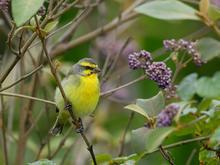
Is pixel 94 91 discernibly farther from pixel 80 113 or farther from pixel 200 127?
pixel 200 127

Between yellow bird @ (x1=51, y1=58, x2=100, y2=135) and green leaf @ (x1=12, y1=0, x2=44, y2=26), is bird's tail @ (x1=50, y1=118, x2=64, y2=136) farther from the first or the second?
green leaf @ (x1=12, y1=0, x2=44, y2=26)

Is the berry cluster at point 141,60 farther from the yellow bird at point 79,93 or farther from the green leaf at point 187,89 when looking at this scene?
the yellow bird at point 79,93

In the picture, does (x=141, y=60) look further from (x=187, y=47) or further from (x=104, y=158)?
(x=104, y=158)

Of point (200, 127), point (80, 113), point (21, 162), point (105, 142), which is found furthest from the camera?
point (105, 142)

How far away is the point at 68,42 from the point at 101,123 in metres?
0.88

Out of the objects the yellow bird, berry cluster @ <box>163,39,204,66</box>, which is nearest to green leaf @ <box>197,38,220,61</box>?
berry cluster @ <box>163,39,204,66</box>

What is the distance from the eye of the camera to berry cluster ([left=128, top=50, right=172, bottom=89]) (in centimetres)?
168

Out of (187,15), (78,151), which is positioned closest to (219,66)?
(78,151)

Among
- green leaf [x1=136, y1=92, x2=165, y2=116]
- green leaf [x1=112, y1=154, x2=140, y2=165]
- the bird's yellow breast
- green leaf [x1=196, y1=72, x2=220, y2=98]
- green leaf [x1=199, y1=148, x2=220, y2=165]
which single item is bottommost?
green leaf [x1=199, y1=148, x2=220, y2=165]

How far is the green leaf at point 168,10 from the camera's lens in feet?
5.82

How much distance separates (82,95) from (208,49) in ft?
1.92

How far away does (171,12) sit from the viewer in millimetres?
1796

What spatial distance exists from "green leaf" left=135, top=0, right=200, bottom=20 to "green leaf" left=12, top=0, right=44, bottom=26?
1.32ft

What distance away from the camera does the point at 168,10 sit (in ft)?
5.89
